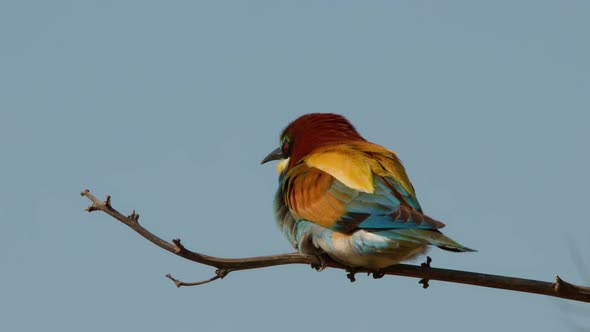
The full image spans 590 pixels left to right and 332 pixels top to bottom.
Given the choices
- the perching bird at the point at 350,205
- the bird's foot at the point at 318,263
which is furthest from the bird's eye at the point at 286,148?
the bird's foot at the point at 318,263

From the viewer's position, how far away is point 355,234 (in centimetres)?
352

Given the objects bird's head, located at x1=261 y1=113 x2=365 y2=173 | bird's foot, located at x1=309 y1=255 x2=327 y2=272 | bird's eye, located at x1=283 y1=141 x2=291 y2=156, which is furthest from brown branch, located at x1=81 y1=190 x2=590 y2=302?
bird's eye, located at x1=283 y1=141 x2=291 y2=156

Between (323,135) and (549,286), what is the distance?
77.0 inches

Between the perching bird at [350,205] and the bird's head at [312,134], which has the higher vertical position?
the bird's head at [312,134]

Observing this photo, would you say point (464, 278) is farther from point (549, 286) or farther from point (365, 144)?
point (365, 144)

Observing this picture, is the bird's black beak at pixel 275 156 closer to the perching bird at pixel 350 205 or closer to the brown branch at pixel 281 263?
the perching bird at pixel 350 205

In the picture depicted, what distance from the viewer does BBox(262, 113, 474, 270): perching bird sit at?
337 cm

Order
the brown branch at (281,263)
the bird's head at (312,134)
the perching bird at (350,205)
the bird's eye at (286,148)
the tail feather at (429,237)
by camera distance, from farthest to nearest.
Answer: the bird's eye at (286,148)
the bird's head at (312,134)
the perching bird at (350,205)
the tail feather at (429,237)
the brown branch at (281,263)

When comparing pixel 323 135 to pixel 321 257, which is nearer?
pixel 321 257

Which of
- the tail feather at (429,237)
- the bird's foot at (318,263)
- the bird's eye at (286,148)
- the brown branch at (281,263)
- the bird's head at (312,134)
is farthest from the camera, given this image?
the bird's eye at (286,148)

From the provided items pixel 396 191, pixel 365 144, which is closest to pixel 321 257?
pixel 396 191

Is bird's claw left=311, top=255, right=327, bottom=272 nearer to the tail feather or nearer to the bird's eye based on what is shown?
the tail feather

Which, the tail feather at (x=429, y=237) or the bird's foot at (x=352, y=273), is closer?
the tail feather at (x=429, y=237)

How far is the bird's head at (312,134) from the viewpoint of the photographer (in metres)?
4.24
